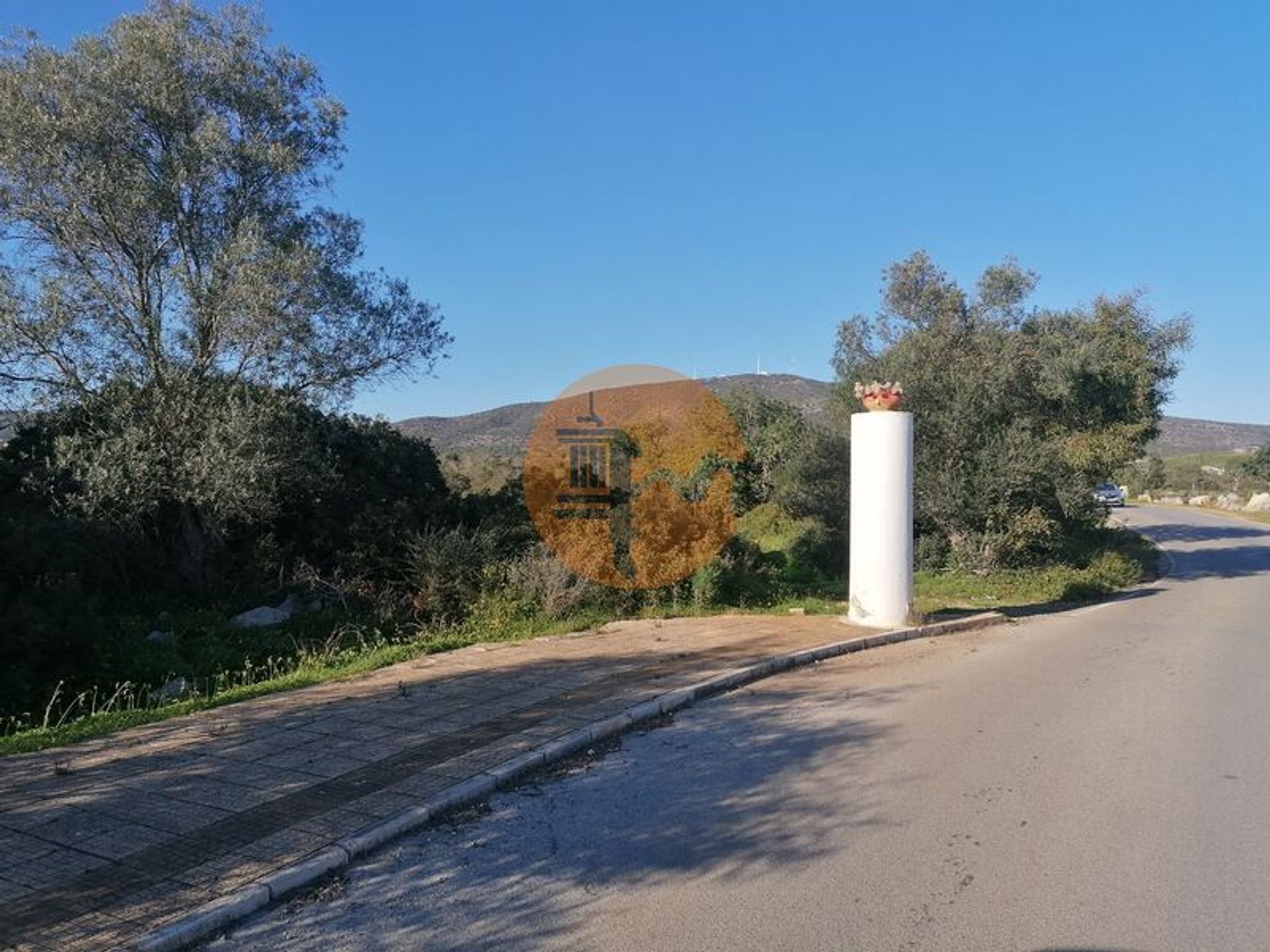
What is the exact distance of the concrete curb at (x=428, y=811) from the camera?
358 centimetres

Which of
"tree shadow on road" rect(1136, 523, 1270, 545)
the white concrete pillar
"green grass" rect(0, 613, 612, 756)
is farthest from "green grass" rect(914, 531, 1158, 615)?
"tree shadow on road" rect(1136, 523, 1270, 545)

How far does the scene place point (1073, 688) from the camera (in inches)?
328

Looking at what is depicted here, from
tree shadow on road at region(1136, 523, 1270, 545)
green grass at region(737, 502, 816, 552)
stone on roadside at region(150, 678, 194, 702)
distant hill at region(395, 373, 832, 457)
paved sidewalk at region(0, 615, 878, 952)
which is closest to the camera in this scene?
paved sidewalk at region(0, 615, 878, 952)

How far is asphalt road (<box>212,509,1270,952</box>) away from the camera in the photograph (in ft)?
11.9

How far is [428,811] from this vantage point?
4812mm

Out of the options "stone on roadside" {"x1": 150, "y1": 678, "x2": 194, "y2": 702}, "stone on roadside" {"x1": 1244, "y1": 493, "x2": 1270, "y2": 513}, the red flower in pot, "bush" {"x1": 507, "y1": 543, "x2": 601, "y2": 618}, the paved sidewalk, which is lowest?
"stone on roadside" {"x1": 150, "y1": 678, "x2": 194, "y2": 702}

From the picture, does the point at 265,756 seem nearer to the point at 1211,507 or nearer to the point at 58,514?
the point at 58,514

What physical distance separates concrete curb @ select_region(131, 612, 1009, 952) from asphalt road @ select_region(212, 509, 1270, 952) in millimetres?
109

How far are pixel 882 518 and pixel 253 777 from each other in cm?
799

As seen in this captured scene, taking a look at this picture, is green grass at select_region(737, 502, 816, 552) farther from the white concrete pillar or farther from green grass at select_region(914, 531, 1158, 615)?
the white concrete pillar

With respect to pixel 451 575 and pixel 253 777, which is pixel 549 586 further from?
pixel 253 777

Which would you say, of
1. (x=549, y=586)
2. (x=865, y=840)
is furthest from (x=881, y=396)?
(x=865, y=840)

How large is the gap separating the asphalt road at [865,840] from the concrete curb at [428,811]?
0.36 ft

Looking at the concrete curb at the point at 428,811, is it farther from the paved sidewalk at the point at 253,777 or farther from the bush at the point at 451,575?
the bush at the point at 451,575
